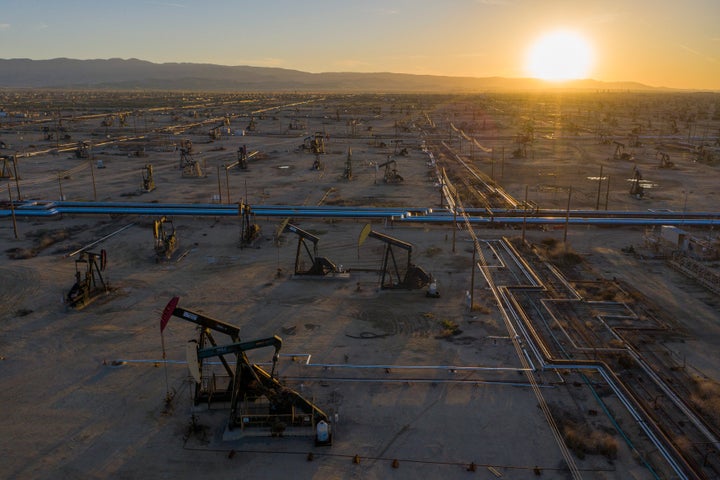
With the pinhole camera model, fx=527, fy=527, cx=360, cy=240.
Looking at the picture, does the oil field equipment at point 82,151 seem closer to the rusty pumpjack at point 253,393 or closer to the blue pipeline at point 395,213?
the blue pipeline at point 395,213

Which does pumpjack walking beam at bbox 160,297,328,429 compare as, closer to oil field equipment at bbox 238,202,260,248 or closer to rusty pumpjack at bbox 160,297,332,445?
rusty pumpjack at bbox 160,297,332,445

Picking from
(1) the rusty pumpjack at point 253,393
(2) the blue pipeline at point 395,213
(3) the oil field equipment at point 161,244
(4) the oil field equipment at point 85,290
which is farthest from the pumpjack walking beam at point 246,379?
(2) the blue pipeline at point 395,213

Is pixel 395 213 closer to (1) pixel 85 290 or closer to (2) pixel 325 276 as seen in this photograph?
(2) pixel 325 276

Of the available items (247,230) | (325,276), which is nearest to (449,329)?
(325,276)

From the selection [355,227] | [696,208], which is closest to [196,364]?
[355,227]

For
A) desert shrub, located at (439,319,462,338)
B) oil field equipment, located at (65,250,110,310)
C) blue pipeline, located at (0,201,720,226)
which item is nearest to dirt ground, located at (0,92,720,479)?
desert shrub, located at (439,319,462,338)

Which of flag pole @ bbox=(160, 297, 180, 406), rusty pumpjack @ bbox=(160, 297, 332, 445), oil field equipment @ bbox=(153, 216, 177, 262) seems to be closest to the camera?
flag pole @ bbox=(160, 297, 180, 406)

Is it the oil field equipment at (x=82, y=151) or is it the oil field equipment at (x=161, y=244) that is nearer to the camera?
the oil field equipment at (x=161, y=244)

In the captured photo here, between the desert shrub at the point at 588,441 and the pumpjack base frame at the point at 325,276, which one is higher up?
the pumpjack base frame at the point at 325,276
